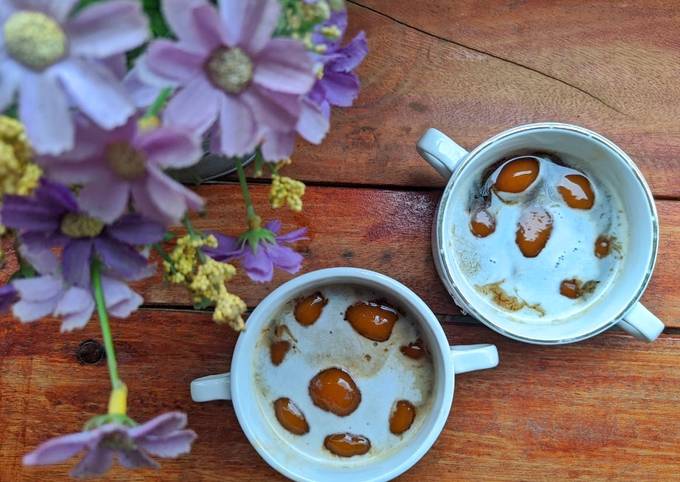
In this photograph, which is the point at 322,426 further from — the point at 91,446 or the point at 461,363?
the point at 91,446

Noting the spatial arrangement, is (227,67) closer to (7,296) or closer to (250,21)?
(250,21)

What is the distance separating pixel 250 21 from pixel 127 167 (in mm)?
75

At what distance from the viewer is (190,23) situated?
0.93 feet

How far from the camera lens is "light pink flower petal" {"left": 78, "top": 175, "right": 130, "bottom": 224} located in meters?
0.29

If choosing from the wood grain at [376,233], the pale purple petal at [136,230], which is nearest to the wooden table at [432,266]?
the wood grain at [376,233]

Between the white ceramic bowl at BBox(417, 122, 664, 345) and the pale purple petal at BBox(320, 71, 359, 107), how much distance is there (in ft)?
0.42

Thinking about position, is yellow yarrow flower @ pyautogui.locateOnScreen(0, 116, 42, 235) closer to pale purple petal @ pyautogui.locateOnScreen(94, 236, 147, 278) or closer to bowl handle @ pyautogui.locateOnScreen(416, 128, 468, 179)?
pale purple petal @ pyautogui.locateOnScreen(94, 236, 147, 278)

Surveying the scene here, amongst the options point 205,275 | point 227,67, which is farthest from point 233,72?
point 205,275

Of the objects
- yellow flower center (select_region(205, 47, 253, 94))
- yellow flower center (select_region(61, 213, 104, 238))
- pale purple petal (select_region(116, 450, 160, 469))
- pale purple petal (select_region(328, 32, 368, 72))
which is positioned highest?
yellow flower center (select_region(205, 47, 253, 94))

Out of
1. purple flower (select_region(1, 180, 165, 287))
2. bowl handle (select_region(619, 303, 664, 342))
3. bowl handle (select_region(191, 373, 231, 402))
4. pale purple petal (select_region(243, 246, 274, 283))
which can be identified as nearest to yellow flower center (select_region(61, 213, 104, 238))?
purple flower (select_region(1, 180, 165, 287))

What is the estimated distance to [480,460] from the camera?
579 mm

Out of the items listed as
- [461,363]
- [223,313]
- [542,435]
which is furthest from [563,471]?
[223,313]

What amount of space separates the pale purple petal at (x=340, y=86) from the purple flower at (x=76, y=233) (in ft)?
0.43

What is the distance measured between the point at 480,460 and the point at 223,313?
12.0 inches
